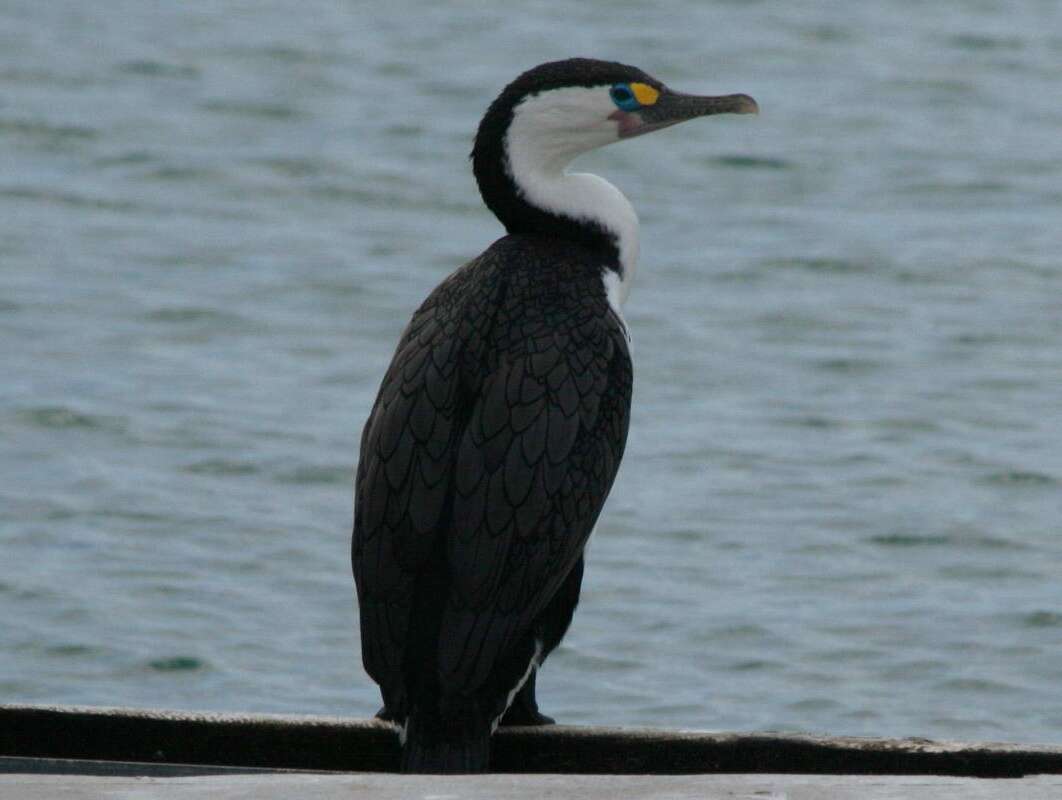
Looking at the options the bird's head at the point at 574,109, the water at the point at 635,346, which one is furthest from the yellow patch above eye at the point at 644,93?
the water at the point at 635,346

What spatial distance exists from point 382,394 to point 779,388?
5841mm

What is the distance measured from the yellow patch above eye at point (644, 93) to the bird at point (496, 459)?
36 centimetres

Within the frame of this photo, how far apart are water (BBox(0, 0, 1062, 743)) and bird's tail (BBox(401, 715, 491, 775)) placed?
114 inches

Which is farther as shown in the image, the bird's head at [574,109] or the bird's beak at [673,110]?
the bird's beak at [673,110]

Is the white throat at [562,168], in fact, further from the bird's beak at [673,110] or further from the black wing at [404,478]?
the black wing at [404,478]

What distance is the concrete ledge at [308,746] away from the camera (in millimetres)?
→ 4547

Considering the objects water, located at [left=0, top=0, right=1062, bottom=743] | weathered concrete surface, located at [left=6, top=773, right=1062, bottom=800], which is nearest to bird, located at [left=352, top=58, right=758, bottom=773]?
weathered concrete surface, located at [left=6, top=773, right=1062, bottom=800]

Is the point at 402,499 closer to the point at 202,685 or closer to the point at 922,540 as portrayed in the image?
the point at 202,685

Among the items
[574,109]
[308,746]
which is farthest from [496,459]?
[574,109]

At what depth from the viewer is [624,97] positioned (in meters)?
6.02

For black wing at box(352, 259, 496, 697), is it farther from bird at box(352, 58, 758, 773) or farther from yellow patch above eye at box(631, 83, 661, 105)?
yellow patch above eye at box(631, 83, 661, 105)

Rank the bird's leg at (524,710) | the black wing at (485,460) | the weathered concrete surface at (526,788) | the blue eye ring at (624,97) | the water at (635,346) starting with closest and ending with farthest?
the weathered concrete surface at (526,788)
the black wing at (485,460)
the bird's leg at (524,710)
the blue eye ring at (624,97)
the water at (635,346)

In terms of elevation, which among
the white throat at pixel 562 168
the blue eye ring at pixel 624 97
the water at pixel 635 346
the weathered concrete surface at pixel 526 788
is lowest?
the water at pixel 635 346

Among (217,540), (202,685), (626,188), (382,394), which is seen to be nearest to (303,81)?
(626,188)
